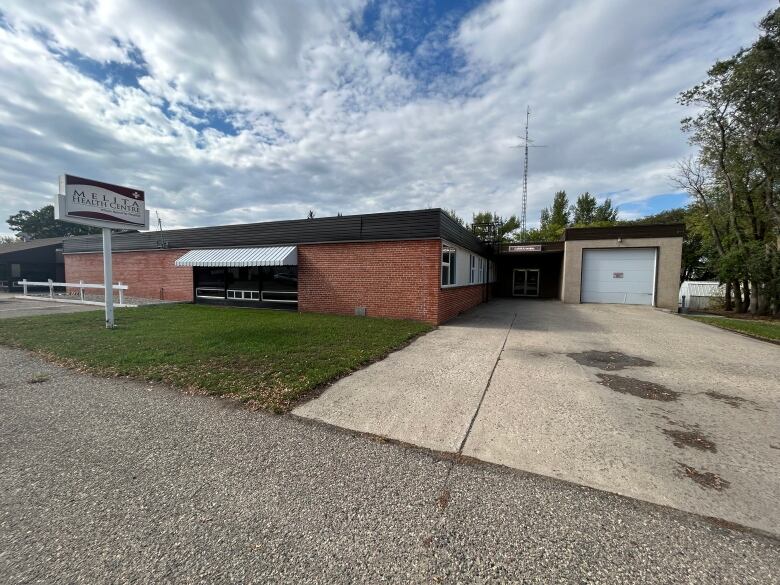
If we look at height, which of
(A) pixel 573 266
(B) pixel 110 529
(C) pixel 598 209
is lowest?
(B) pixel 110 529

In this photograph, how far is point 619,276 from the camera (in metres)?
17.1

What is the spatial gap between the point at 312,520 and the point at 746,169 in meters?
24.8

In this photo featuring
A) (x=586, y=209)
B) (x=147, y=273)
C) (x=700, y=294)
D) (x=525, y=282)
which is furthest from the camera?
(x=586, y=209)

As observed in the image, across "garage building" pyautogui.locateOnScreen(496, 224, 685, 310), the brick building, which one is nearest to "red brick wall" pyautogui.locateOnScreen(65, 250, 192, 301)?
the brick building

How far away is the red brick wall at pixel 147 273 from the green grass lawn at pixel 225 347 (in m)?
5.03

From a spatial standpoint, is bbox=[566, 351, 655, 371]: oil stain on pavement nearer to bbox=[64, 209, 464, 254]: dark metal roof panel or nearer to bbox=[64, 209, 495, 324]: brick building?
bbox=[64, 209, 495, 324]: brick building

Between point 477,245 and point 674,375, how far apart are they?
11190 mm

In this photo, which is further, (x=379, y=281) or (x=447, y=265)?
(x=447, y=265)

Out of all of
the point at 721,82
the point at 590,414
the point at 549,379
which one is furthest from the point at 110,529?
the point at 721,82

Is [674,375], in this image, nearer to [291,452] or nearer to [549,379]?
Answer: [549,379]

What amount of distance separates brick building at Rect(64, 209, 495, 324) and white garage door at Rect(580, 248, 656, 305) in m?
6.54

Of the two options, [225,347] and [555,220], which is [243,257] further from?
[555,220]

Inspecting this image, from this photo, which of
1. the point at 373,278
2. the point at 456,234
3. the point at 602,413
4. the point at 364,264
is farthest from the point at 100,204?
the point at 602,413

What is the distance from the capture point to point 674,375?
18.1 feet
